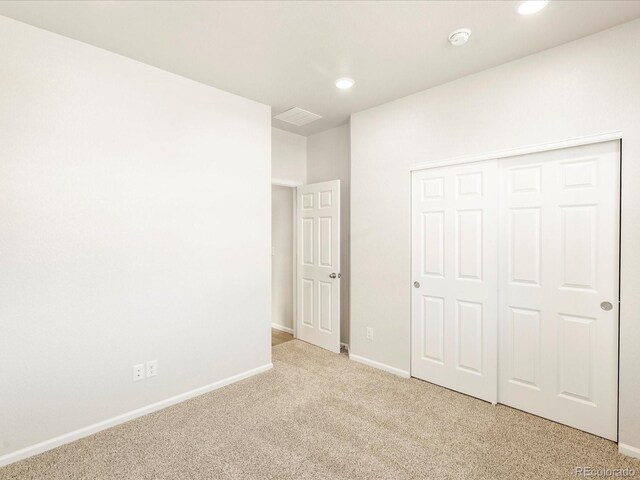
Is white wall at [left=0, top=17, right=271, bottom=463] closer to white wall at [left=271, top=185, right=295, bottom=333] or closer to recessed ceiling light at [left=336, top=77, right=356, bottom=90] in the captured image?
recessed ceiling light at [left=336, top=77, right=356, bottom=90]

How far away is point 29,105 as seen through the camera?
6.88 ft

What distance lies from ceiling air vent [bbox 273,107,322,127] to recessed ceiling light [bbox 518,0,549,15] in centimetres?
206

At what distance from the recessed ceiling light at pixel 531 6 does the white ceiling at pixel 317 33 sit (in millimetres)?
44

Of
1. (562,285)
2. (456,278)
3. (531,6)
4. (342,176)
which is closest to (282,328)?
(342,176)

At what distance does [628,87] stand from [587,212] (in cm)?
80

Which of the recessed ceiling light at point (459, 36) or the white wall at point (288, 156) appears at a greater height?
the recessed ceiling light at point (459, 36)

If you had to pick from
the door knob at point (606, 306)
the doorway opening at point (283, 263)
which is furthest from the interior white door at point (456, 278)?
the doorway opening at point (283, 263)

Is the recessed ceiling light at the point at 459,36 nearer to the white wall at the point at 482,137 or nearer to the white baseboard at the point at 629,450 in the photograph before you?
the white wall at the point at 482,137

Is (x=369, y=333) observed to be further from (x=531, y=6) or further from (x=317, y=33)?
(x=531, y=6)

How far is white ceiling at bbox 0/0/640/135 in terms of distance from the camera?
195cm

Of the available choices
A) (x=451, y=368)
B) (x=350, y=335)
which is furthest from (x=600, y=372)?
(x=350, y=335)

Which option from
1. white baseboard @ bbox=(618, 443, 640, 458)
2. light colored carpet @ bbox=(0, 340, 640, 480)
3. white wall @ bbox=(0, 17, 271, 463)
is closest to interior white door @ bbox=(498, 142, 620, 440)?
white baseboard @ bbox=(618, 443, 640, 458)

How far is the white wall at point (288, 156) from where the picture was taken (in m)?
4.18

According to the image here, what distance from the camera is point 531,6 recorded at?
192 centimetres
